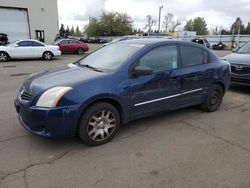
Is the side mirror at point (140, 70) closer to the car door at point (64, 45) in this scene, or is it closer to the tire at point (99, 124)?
the tire at point (99, 124)

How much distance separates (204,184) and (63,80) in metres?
2.39

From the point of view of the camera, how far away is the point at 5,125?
4199 millimetres

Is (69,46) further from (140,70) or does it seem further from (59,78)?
(140,70)

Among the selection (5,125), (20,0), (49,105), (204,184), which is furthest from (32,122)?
(20,0)

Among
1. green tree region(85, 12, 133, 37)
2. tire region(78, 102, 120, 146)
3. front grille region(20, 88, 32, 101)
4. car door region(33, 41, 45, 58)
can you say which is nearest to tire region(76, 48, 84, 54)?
car door region(33, 41, 45, 58)

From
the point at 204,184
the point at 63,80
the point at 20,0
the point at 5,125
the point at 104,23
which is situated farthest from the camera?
the point at 104,23

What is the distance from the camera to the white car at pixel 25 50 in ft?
47.1

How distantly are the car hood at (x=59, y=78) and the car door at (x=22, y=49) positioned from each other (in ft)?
40.0

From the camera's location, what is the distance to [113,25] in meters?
70.2

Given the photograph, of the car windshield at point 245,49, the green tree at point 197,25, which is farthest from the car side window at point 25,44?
the green tree at point 197,25

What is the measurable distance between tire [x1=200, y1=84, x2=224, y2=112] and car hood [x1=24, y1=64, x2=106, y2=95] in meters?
2.67

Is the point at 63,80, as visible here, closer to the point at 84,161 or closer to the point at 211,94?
the point at 84,161

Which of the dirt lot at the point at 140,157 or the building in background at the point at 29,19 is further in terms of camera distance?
the building in background at the point at 29,19

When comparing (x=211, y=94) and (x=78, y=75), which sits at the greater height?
(x=78, y=75)
